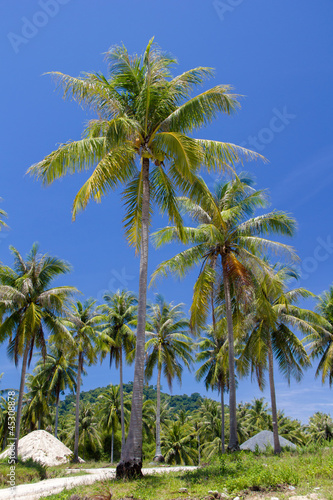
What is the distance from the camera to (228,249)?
16688 millimetres

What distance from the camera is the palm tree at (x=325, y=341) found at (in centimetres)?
2566

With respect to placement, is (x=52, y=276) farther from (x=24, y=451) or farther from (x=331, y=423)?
(x=331, y=423)

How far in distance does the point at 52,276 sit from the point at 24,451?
12038 millimetres

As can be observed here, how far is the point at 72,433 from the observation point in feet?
144

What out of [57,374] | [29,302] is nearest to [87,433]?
[57,374]

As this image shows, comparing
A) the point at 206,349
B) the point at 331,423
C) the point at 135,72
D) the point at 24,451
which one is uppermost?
the point at 135,72

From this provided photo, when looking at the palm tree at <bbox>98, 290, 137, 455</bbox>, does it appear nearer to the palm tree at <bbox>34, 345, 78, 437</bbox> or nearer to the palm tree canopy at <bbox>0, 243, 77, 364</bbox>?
the palm tree at <bbox>34, 345, 78, 437</bbox>

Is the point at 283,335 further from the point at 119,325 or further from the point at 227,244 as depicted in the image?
the point at 119,325

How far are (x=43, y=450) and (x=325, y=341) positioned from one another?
66.3 feet

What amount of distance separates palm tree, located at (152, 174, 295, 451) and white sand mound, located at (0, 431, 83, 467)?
15.4 m

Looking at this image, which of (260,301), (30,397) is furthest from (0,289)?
(30,397)

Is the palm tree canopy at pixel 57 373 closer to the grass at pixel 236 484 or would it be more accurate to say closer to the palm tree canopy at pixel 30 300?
the palm tree canopy at pixel 30 300

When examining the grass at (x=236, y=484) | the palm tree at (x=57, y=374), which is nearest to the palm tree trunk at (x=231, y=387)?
the grass at (x=236, y=484)

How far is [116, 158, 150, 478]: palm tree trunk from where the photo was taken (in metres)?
9.51
